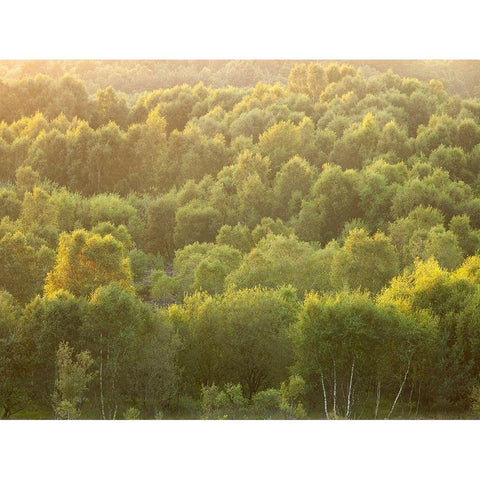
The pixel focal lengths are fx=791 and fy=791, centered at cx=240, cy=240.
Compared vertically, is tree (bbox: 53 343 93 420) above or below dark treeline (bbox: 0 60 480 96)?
below

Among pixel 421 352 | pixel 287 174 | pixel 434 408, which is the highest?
pixel 287 174

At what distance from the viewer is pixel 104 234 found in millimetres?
22438

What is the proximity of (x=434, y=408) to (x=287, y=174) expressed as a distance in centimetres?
911

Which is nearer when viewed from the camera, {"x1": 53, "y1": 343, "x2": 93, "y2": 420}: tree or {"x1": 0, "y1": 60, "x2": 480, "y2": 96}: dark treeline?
{"x1": 53, "y1": 343, "x2": 93, "y2": 420}: tree

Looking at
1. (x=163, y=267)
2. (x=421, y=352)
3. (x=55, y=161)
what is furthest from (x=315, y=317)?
(x=55, y=161)

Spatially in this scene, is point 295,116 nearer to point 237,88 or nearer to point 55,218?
point 237,88

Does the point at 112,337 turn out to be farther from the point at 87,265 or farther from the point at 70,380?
the point at 87,265

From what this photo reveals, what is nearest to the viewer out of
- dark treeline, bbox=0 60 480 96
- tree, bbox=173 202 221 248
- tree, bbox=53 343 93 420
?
tree, bbox=53 343 93 420

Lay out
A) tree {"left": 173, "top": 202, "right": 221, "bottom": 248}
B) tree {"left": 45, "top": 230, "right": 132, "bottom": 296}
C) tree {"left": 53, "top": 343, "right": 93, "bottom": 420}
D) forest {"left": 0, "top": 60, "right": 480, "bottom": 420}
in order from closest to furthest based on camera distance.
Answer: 1. tree {"left": 53, "top": 343, "right": 93, "bottom": 420}
2. forest {"left": 0, "top": 60, "right": 480, "bottom": 420}
3. tree {"left": 45, "top": 230, "right": 132, "bottom": 296}
4. tree {"left": 173, "top": 202, "right": 221, "bottom": 248}

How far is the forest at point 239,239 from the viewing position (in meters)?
19.4

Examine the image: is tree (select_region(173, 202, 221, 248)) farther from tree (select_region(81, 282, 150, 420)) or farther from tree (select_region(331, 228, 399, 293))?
tree (select_region(331, 228, 399, 293))

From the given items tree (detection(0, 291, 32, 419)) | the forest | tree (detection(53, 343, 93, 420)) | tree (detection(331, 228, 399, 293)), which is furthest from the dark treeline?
tree (detection(53, 343, 93, 420))

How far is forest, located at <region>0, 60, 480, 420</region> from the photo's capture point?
19406 millimetres

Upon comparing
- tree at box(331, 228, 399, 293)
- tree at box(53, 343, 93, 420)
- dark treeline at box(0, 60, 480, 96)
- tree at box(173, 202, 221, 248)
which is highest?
dark treeline at box(0, 60, 480, 96)
